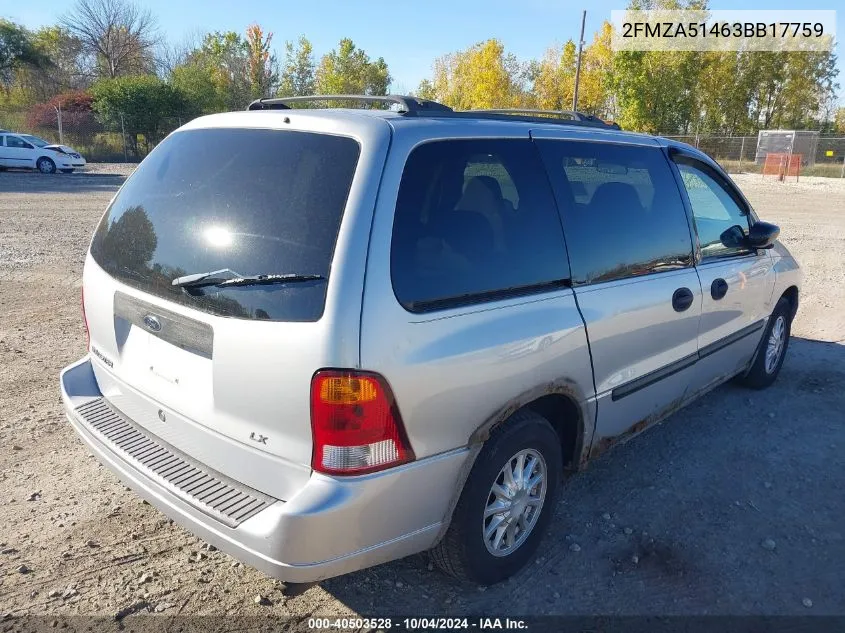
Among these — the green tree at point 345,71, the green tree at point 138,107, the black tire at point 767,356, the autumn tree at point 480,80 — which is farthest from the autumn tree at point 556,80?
the black tire at point 767,356

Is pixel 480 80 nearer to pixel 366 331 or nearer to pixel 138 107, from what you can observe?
pixel 138 107

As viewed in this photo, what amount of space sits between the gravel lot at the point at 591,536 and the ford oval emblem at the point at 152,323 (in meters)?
1.10

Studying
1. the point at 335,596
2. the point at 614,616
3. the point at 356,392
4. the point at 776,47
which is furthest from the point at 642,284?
the point at 776,47

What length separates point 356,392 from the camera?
2066 mm

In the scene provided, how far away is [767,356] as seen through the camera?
4984mm

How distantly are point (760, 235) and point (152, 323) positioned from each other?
12.3 ft

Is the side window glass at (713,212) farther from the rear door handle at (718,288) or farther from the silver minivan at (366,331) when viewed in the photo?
the silver minivan at (366,331)

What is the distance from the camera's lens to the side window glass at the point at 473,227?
7.52 ft

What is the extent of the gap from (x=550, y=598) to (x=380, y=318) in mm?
1532

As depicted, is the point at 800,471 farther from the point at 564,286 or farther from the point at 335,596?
the point at 335,596

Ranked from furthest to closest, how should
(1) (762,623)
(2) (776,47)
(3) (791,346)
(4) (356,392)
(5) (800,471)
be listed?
(2) (776,47) → (3) (791,346) → (5) (800,471) → (1) (762,623) → (4) (356,392)

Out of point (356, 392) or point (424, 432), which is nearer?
point (356, 392)

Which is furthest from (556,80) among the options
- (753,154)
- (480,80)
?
(753,154)

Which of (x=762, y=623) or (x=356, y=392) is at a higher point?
(x=356, y=392)
